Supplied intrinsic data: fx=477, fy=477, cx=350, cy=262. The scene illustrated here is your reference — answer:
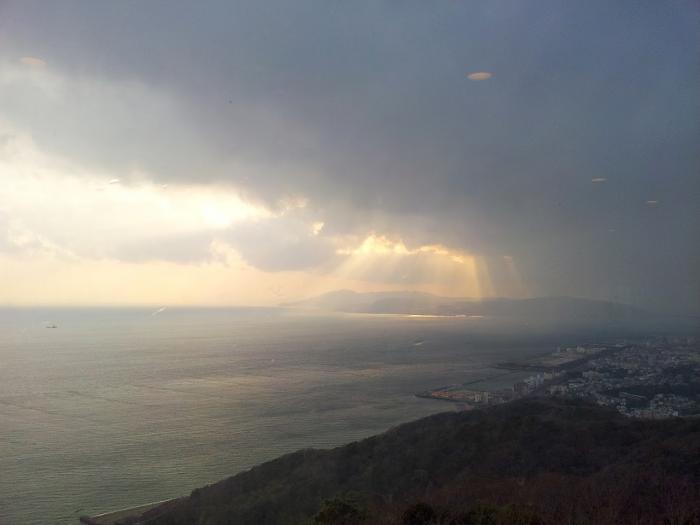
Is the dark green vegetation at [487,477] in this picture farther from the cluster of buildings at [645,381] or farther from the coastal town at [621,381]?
the coastal town at [621,381]

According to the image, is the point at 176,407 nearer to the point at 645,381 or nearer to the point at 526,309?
the point at 645,381

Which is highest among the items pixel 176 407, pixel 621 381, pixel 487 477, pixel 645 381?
pixel 487 477

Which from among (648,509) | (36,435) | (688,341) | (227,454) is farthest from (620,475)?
(688,341)

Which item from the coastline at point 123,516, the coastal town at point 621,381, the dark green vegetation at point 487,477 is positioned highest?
the dark green vegetation at point 487,477

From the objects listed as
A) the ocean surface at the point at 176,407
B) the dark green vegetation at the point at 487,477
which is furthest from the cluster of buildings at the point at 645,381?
the ocean surface at the point at 176,407

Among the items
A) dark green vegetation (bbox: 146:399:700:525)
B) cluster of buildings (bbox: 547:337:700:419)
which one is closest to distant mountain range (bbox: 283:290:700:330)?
cluster of buildings (bbox: 547:337:700:419)

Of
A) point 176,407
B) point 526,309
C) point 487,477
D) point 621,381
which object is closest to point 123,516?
point 487,477

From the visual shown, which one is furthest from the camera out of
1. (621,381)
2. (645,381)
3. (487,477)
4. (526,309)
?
(526,309)
